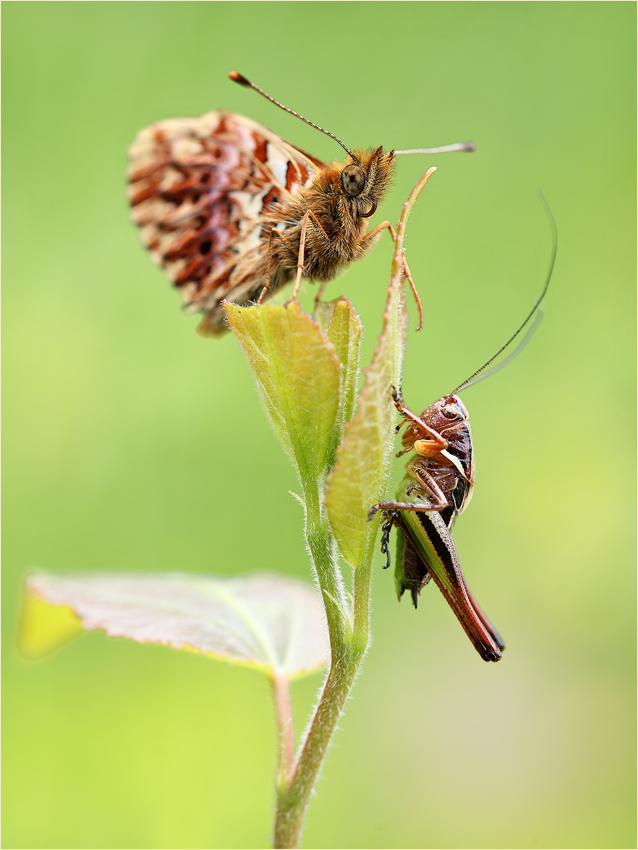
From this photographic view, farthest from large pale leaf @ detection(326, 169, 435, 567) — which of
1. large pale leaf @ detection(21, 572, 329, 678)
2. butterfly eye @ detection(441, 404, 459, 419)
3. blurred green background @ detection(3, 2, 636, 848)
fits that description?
blurred green background @ detection(3, 2, 636, 848)

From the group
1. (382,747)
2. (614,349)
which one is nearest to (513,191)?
(614,349)

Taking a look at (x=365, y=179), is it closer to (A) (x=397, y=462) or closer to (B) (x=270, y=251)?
(B) (x=270, y=251)

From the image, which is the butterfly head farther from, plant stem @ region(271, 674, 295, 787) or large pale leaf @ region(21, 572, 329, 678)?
plant stem @ region(271, 674, 295, 787)

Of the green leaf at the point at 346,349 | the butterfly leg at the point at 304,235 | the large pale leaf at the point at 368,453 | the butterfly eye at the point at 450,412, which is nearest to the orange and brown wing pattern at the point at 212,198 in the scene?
the butterfly leg at the point at 304,235

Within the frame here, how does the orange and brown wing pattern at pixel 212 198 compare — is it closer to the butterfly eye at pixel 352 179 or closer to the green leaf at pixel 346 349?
the butterfly eye at pixel 352 179

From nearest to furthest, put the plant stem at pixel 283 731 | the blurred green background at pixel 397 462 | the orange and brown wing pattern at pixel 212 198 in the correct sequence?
the plant stem at pixel 283 731
the orange and brown wing pattern at pixel 212 198
the blurred green background at pixel 397 462

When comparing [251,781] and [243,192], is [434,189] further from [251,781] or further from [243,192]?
[251,781]
